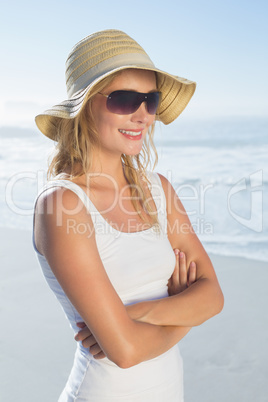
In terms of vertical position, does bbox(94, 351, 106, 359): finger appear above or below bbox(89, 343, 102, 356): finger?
below

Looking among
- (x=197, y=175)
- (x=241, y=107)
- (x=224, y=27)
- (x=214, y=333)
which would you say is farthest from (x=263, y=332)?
(x=224, y=27)

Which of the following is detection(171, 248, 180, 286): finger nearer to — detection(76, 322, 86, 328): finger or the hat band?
detection(76, 322, 86, 328): finger

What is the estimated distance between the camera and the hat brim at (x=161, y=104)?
166cm

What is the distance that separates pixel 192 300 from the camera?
1.78 meters

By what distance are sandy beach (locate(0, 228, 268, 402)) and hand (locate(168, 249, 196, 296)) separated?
1.64m

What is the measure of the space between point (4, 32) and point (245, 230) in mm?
20731

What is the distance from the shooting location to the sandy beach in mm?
3291

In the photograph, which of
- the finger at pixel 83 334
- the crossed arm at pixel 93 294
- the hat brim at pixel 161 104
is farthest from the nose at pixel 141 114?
the finger at pixel 83 334

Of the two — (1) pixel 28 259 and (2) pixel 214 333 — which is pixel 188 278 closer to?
(2) pixel 214 333

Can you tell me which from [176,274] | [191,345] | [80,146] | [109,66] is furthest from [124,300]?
[191,345]

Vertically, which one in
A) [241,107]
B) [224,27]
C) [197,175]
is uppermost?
[224,27]

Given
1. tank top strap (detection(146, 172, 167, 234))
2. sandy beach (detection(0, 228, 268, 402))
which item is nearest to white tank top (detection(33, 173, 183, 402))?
tank top strap (detection(146, 172, 167, 234))

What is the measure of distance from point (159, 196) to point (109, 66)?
0.59 meters

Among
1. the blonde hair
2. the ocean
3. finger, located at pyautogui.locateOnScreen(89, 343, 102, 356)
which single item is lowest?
the ocean
